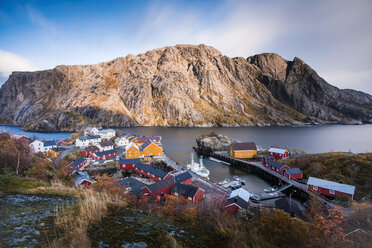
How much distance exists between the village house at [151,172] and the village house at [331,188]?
26.7 metres

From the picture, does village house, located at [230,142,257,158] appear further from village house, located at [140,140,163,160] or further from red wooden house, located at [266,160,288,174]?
village house, located at [140,140,163,160]

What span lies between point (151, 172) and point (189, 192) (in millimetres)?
14128

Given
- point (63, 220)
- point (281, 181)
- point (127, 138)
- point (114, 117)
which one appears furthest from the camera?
point (114, 117)

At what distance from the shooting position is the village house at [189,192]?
82.9ft

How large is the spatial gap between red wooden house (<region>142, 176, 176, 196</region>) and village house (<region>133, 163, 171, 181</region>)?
502 centimetres

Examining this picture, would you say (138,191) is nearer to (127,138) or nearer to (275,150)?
(275,150)

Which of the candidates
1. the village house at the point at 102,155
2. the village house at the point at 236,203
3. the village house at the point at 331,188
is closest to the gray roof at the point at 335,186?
the village house at the point at 331,188

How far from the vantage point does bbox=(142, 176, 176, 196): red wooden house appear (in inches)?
1064

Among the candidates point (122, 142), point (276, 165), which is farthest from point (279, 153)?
point (122, 142)

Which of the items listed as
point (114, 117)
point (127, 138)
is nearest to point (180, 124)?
point (114, 117)

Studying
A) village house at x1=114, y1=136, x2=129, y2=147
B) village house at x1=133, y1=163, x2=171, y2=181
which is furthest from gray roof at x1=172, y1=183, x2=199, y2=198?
village house at x1=114, y1=136, x2=129, y2=147

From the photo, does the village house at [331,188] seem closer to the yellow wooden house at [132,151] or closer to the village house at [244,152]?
the village house at [244,152]

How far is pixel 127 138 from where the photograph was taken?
229 feet

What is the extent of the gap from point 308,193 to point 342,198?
467cm
